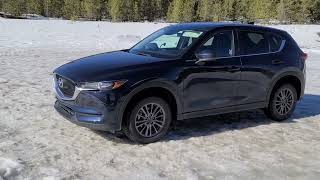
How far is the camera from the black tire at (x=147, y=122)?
21.7 ft

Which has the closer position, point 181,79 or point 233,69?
point 181,79

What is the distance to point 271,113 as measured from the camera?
330 inches

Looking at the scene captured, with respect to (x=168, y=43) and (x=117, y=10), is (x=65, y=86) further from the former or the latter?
(x=117, y=10)

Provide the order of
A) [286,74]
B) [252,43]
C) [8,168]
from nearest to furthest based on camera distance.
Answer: [8,168] → [252,43] → [286,74]

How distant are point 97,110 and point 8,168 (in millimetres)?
1396

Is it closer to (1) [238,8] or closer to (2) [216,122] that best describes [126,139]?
(2) [216,122]

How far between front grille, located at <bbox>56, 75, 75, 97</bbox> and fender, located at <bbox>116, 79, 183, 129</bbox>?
30.0 inches

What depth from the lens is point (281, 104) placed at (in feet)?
27.9

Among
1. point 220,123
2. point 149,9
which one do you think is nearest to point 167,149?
point 220,123

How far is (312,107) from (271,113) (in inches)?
69.5

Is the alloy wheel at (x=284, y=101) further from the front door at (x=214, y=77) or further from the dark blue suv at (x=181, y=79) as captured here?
the front door at (x=214, y=77)

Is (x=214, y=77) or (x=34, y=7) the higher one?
(x=214, y=77)

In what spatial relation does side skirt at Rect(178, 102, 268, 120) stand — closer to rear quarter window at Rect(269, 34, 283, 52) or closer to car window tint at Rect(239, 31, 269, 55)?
car window tint at Rect(239, 31, 269, 55)

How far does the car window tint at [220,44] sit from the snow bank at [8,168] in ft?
10.6
